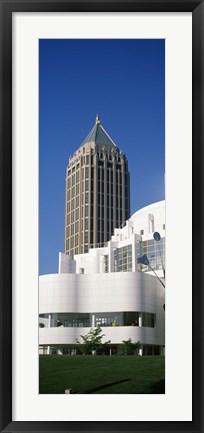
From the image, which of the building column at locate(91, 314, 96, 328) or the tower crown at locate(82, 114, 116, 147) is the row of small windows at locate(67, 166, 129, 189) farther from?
the building column at locate(91, 314, 96, 328)

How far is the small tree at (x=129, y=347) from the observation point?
52.2ft

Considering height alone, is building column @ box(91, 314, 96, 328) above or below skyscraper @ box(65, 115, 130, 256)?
below

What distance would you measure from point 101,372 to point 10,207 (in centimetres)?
655

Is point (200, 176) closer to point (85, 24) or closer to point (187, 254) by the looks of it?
point (187, 254)

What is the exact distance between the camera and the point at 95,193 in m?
31.0

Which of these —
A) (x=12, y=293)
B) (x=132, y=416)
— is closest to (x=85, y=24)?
(x=12, y=293)

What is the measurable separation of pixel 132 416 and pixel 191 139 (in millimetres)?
1251

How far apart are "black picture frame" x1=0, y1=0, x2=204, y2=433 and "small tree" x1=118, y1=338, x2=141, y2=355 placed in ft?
45.1

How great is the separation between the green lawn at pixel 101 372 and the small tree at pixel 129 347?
5.73 meters

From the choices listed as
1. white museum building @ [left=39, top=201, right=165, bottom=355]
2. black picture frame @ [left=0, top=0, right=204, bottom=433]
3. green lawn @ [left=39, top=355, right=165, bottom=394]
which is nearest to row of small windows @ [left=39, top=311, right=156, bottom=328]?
white museum building @ [left=39, top=201, right=165, bottom=355]

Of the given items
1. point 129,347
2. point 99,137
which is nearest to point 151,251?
point 129,347

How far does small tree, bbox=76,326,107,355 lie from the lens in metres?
16.2

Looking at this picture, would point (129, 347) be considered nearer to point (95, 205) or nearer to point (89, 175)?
point (95, 205)

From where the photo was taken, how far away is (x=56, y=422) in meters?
2.42
